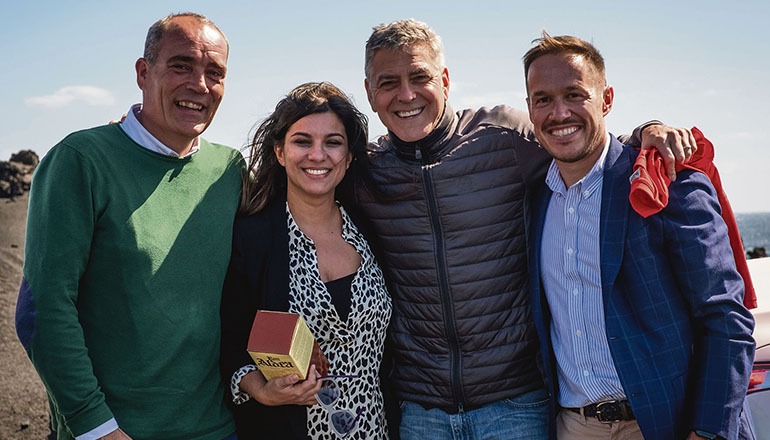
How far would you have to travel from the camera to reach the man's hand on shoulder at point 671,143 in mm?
A: 2639

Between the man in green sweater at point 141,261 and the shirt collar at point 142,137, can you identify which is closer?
the man in green sweater at point 141,261

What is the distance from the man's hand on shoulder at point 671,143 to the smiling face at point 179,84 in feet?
6.45

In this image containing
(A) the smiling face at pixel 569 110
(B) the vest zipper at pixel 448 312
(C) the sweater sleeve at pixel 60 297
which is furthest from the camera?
(B) the vest zipper at pixel 448 312

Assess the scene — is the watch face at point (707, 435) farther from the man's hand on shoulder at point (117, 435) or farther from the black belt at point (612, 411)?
the man's hand on shoulder at point (117, 435)

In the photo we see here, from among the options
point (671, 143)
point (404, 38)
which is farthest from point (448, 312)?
point (404, 38)

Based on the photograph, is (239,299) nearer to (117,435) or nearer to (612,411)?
Result: (117,435)

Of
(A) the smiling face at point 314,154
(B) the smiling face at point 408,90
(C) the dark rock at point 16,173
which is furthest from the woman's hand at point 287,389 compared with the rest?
(C) the dark rock at point 16,173

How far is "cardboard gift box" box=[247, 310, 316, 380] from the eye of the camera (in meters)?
2.48

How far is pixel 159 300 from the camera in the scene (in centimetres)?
272

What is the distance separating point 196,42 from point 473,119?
1.37 meters

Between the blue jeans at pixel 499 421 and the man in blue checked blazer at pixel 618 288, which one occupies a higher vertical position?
the man in blue checked blazer at pixel 618 288

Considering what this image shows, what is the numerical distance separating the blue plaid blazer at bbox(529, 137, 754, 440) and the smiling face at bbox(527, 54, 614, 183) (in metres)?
0.21

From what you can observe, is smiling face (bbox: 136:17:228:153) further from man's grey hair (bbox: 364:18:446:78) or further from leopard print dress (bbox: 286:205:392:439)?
man's grey hair (bbox: 364:18:446:78)

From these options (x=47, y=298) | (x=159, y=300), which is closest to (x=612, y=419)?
(x=159, y=300)
